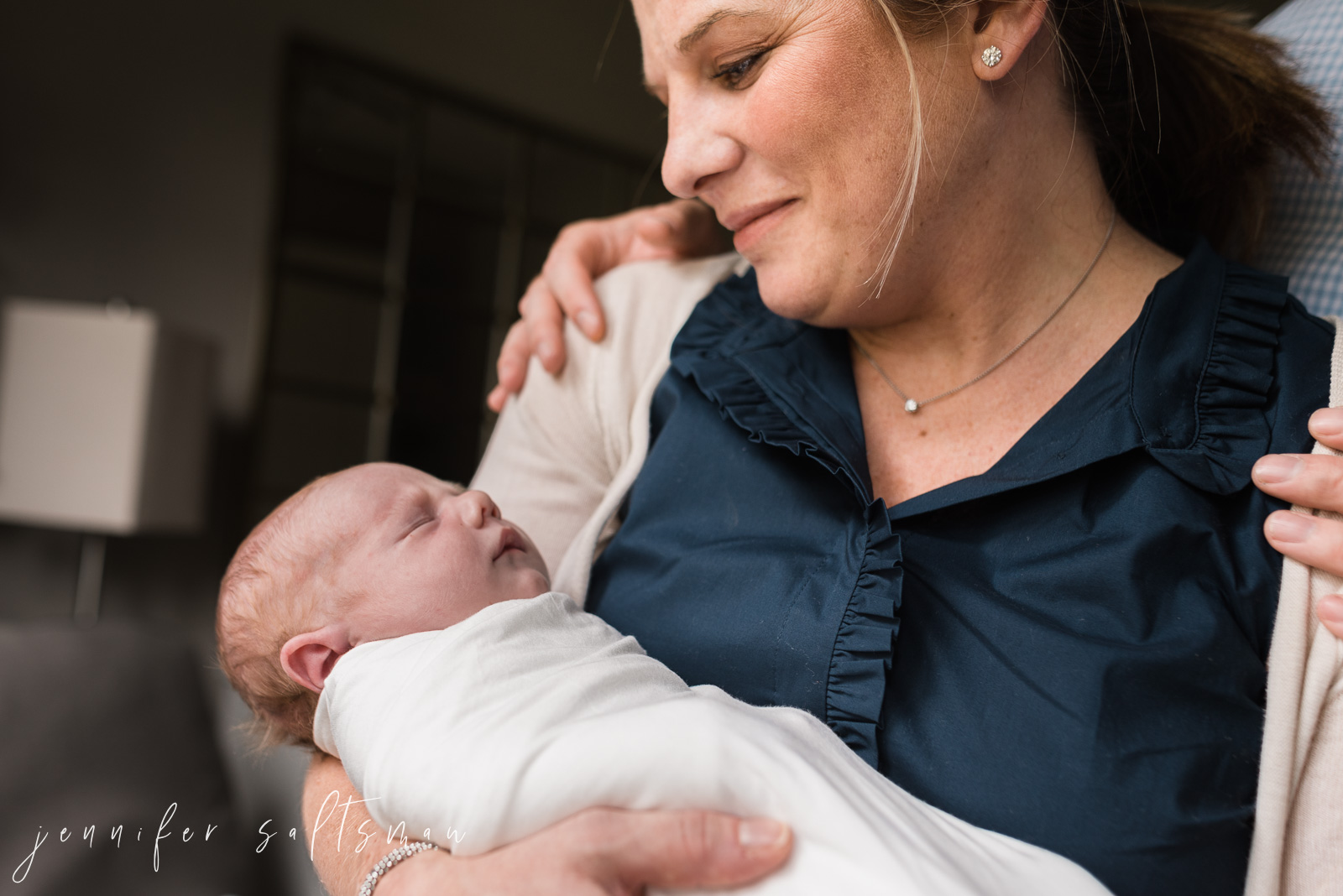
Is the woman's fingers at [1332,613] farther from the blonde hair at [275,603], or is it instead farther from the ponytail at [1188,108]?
the blonde hair at [275,603]

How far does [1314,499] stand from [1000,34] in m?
0.52

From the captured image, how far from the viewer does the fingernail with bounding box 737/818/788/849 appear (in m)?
0.64

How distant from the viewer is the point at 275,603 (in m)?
0.92

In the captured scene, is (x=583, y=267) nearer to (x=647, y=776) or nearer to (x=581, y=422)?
(x=581, y=422)

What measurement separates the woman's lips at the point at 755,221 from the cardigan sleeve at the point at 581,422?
0.20 m

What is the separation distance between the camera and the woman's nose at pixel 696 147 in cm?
91

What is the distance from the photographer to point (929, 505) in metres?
0.85

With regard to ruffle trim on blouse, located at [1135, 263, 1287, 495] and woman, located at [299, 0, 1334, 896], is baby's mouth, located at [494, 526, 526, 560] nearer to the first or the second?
woman, located at [299, 0, 1334, 896]

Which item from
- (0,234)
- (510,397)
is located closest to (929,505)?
(510,397)

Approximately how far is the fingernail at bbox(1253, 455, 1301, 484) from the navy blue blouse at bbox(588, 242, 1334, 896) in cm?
2

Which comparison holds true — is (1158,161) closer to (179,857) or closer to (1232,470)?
(1232,470)

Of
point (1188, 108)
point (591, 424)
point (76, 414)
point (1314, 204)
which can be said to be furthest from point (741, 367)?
point (76, 414)

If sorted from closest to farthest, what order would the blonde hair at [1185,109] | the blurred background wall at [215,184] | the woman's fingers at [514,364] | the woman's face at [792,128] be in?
the woman's face at [792,128] → the blonde hair at [1185,109] → the woman's fingers at [514,364] → the blurred background wall at [215,184]

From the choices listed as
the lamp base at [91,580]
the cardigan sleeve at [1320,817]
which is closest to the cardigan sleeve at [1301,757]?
the cardigan sleeve at [1320,817]
